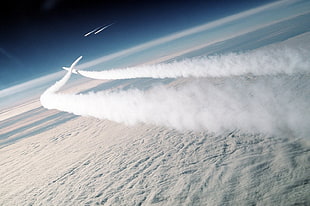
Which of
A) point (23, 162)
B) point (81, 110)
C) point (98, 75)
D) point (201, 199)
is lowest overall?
point (201, 199)

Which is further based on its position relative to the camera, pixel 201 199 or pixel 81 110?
pixel 81 110

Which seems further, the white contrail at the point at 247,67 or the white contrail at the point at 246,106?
the white contrail at the point at 247,67

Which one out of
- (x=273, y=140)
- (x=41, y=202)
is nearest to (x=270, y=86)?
(x=273, y=140)

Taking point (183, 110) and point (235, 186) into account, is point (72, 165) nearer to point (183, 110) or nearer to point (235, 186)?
point (183, 110)

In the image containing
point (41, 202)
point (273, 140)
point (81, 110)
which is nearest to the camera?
point (273, 140)

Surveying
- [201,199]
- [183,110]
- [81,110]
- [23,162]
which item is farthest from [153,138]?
[81,110]

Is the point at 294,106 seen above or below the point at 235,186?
above

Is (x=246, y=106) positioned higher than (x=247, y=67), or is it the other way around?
(x=247, y=67)

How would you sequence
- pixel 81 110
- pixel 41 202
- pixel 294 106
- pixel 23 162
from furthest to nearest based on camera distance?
pixel 81 110
pixel 23 162
pixel 294 106
pixel 41 202

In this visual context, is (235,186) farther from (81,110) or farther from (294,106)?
(81,110)

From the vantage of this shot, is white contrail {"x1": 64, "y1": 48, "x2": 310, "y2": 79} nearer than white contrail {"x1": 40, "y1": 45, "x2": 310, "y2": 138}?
No

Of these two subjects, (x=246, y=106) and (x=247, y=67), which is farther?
(x=247, y=67)
